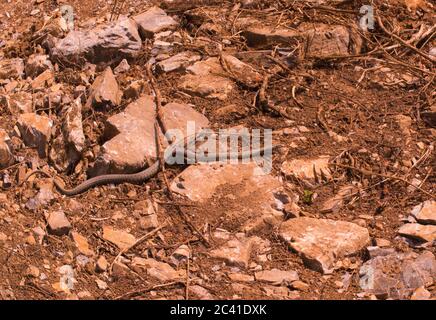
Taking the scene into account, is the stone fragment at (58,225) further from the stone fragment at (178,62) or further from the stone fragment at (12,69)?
the stone fragment at (12,69)

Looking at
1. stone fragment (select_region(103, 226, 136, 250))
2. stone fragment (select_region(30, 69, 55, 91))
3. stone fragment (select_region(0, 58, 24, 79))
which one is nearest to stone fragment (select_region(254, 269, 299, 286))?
stone fragment (select_region(103, 226, 136, 250))

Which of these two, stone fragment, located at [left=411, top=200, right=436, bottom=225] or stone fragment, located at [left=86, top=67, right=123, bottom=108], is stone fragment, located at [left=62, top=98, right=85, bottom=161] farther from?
stone fragment, located at [left=411, top=200, right=436, bottom=225]

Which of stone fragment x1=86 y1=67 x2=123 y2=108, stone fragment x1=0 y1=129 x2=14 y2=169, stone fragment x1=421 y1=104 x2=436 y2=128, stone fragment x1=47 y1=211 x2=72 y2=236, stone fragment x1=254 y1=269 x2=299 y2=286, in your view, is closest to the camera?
stone fragment x1=254 y1=269 x2=299 y2=286

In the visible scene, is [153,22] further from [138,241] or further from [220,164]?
[138,241]

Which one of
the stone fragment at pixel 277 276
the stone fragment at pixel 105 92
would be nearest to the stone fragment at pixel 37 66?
the stone fragment at pixel 105 92

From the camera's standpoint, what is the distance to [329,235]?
4.39m

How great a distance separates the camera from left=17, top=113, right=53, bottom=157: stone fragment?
5223 mm

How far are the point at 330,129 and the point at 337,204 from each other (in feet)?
2.39

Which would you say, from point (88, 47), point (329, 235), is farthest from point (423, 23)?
point (88, 47)

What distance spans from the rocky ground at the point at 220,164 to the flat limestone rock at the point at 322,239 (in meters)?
0.01

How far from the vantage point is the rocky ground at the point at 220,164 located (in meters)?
4.26

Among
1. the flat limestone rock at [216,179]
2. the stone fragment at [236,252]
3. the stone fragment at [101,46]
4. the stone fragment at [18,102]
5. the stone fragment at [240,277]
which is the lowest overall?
the stone fragment at [240,277]

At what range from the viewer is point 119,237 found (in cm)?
451

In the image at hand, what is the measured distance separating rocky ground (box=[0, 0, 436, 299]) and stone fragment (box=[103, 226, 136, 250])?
0.01 metres
